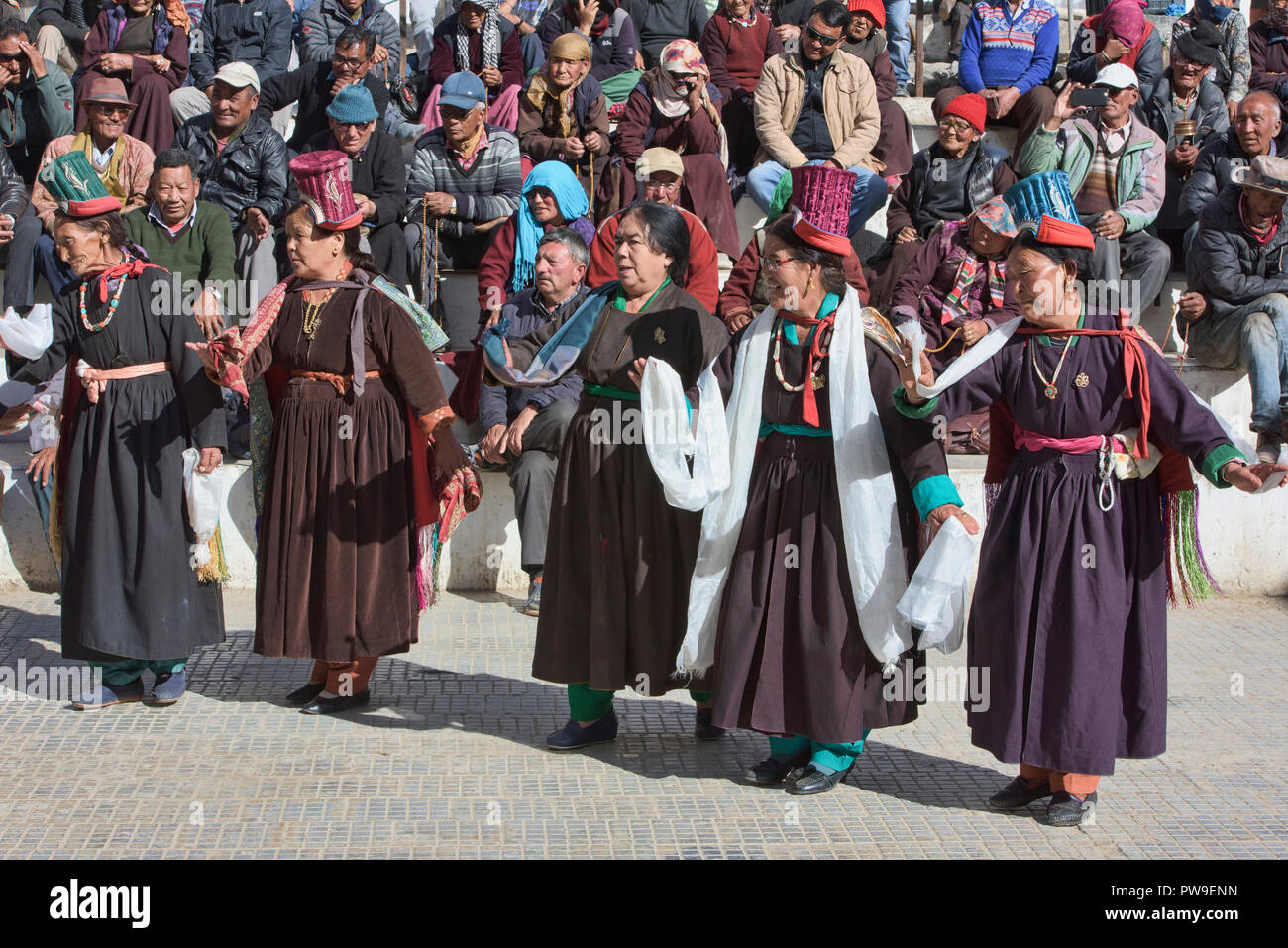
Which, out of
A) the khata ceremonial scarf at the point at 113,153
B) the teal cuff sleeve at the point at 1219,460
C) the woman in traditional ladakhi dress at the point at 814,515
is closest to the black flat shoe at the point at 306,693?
the woman in traditional ladakhi dress at the point at 814,515

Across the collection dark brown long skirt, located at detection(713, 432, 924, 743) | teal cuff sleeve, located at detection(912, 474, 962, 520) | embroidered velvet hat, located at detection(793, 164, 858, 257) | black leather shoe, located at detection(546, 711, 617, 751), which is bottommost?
black leather shoe, located at detection(546, 711, 617, 751)

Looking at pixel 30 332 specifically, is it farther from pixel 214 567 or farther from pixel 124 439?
pixel 214 567

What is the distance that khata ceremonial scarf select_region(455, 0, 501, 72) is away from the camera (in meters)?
9.76

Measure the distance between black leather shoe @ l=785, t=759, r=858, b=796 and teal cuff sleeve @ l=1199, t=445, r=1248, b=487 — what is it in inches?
61.0

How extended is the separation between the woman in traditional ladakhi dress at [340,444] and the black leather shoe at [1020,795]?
237 centimetres

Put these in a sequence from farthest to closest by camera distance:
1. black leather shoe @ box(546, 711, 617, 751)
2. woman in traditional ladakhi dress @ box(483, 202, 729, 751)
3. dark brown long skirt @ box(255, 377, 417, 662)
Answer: dark brown long skirt @ box(255, 377, 417, 662), black leather shoe @ box(546, 711, 617, 751), woman in traditional ladakhi dress @ box(483, 202, 729, 751)

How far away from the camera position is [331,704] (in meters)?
5.53

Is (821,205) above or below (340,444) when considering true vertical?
above

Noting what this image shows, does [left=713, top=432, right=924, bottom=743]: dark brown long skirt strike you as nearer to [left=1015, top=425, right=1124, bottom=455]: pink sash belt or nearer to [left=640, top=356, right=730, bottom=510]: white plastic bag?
[left=640, top=356, right=730, bottom=510]: white plastic bag

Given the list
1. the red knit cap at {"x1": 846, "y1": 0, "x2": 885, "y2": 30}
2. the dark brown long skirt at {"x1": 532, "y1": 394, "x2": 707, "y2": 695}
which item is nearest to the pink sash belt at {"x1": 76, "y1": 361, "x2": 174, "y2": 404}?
the dark brown long skirt at {"x1": 532, "y1": 394, "x2": 707, "y2": 695}

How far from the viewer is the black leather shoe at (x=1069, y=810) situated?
4.35 metres

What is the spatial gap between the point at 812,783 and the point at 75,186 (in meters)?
3.69

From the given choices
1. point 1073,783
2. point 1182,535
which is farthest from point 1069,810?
point 1182,535
